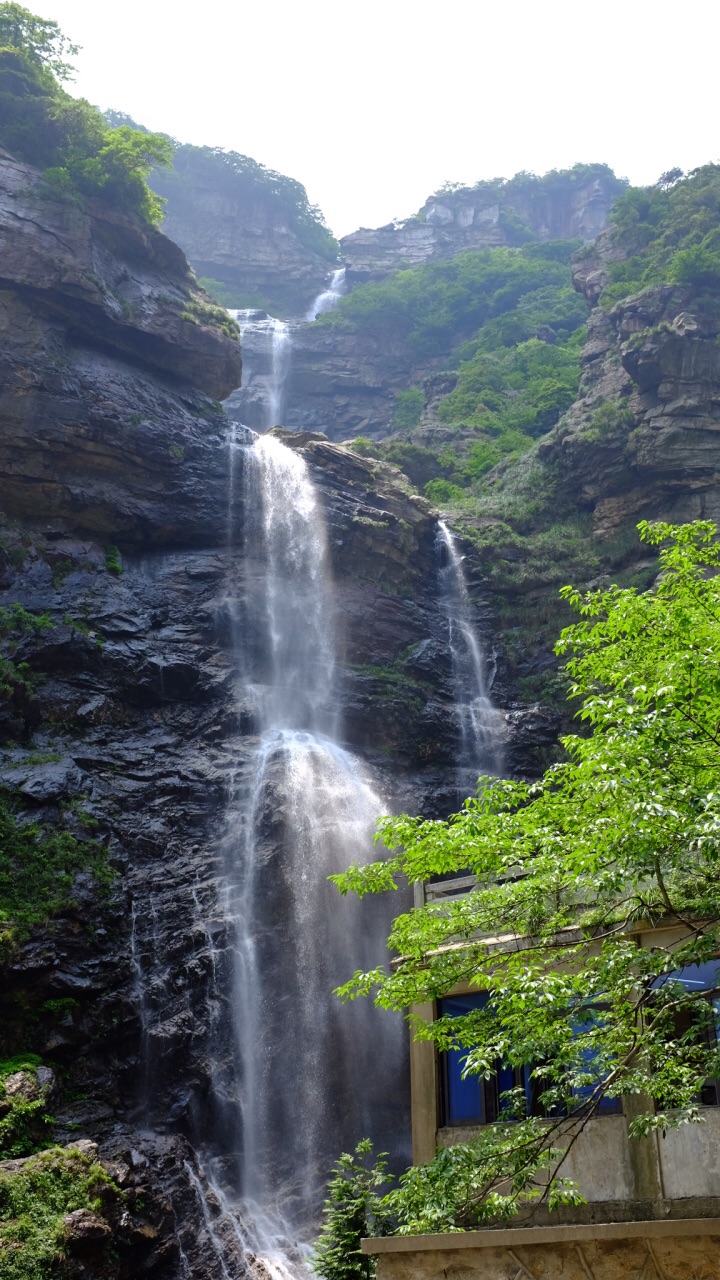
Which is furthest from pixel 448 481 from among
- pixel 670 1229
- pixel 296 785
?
pixel 670 1229

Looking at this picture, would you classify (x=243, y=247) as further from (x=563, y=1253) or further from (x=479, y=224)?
(x=563, y=1253)

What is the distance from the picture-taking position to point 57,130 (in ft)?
124

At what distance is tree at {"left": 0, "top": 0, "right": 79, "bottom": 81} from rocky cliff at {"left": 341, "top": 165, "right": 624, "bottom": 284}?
121 ft

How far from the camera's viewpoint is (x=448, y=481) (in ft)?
155

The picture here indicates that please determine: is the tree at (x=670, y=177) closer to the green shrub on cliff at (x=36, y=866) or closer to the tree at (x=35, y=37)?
the tree at (x=35, y=37)

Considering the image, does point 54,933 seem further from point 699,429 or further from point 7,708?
point 699,429

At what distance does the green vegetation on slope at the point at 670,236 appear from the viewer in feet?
133

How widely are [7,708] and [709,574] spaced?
22795mm

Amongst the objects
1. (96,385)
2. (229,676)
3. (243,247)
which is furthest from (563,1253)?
(243,247)

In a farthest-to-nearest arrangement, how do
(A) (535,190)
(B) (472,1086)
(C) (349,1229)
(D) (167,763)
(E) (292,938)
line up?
(A) (535,190) → (D) (167,763) → (E) (292,938) → (C) (349,1229) → (B) (472,1086)

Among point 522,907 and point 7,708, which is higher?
point 7,708

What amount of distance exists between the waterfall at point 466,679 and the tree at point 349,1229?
587 inches

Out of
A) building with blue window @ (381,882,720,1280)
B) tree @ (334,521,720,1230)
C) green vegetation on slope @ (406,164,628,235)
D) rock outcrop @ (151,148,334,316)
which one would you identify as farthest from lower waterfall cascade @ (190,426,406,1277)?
green vegetation on slope @ (406,164,628,235)

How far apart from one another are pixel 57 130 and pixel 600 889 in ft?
123
